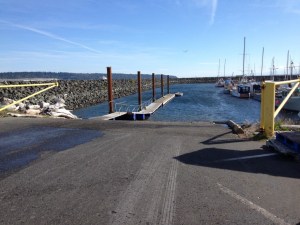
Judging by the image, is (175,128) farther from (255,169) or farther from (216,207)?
(216,207)

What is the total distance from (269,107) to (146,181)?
487cm

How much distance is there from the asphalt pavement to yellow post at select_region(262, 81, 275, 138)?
0.68 m

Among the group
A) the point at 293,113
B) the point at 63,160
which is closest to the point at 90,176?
the point at 63,160

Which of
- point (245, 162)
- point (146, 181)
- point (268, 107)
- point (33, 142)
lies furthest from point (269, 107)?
point (33, 142)

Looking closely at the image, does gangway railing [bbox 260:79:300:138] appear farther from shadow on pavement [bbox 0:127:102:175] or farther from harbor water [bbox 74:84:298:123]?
harbor water [bbox 74:84:298:123]

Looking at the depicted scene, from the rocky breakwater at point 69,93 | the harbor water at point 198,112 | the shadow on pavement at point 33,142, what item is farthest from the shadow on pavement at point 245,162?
the rocky breakwater at point 69,93

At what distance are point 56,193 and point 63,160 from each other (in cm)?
207

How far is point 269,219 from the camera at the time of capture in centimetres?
435

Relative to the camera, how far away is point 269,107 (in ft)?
30.5

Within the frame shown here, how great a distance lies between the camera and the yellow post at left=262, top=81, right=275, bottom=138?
9.20 meters

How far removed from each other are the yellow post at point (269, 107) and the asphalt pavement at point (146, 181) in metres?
0.68

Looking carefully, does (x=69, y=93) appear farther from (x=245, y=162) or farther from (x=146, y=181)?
(x=146, y=181)

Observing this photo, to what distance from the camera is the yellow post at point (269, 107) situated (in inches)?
362

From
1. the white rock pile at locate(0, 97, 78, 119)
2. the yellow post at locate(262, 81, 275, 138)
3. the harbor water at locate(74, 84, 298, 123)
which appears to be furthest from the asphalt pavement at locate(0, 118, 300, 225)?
the harbor water at locate(74, 84, 298, 123)
